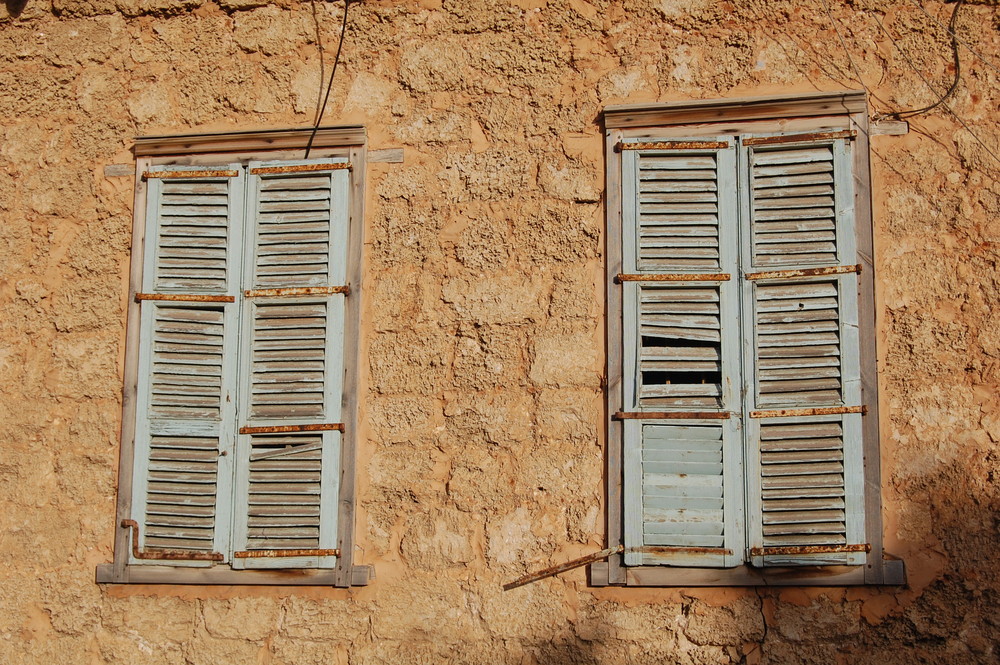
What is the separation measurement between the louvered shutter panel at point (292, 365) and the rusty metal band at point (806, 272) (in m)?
1.61

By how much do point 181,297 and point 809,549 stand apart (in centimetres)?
258

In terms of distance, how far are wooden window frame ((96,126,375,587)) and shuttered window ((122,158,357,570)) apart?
29mm

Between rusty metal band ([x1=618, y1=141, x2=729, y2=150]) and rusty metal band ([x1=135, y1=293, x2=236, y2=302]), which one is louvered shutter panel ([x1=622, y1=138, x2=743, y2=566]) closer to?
rusty metal band ([x1=618, y1=141, x2=729, y2=150])

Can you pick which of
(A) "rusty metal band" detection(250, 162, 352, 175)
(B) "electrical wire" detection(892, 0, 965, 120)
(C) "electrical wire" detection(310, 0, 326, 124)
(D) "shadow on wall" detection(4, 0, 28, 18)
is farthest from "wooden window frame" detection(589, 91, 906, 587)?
(D) "shadow on wall" detection(4, 0, 28, 18)

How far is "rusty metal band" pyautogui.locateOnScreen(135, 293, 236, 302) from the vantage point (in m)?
4.75

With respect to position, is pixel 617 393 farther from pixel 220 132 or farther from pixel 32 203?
pixel 32 203

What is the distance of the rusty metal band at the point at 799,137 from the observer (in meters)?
4.58

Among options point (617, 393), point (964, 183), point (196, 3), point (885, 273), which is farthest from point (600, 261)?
point (196, 3)

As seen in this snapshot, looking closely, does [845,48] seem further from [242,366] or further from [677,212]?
[242,366]

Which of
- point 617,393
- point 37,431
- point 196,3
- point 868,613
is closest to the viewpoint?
point 868,613

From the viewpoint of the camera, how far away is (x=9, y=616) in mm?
4641

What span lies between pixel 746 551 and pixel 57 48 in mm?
3528

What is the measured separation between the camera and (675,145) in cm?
465

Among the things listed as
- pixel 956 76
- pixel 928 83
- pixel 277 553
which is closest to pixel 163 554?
pixel 277 553
